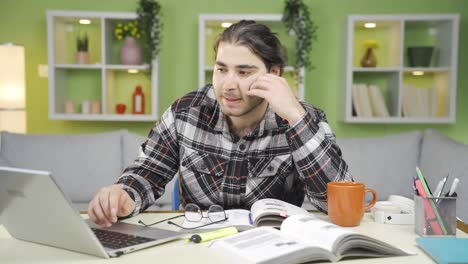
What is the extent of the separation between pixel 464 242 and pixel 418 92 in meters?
2.87

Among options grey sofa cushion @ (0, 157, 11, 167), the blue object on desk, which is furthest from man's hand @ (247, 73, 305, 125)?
grey sofa cushion @ (0, 157, 11, 167)

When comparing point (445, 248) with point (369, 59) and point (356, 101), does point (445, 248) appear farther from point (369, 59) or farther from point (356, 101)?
point (369, 59)

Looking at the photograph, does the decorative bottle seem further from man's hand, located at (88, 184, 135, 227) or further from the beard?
man's hand, located at (88, 184, 135, 227)

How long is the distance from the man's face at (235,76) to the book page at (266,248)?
55cm

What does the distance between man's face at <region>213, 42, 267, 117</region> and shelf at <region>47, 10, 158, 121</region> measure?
7.16 ft

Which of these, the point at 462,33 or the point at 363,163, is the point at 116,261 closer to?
the point at 363,163

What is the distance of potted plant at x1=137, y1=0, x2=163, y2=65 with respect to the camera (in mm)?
3637

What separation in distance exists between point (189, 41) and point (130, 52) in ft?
1.65

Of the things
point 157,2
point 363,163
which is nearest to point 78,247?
point 363,163

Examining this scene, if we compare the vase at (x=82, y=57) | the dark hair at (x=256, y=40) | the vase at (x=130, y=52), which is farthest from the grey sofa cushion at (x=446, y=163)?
the vase at (x=82, y=57)

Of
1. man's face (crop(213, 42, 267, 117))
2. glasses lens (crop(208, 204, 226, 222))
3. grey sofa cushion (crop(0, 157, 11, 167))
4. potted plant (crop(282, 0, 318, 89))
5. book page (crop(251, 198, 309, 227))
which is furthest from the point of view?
potted plant (crop(282, 0, 318, 89))

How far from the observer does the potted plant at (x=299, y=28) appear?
3.61 meters

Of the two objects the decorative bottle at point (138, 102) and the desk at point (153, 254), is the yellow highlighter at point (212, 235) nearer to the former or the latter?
the desk at point (153, 254)

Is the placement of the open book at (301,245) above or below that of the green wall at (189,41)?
below
